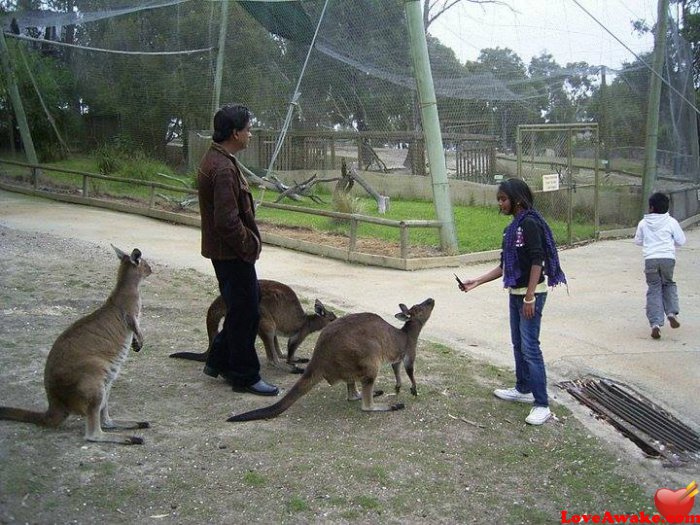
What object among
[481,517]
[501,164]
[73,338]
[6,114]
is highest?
[6,114]

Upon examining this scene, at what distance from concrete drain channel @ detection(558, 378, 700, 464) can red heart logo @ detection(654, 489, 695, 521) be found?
74 cm

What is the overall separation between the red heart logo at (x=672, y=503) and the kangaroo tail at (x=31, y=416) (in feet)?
10.8

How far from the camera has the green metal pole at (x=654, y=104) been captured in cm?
1370

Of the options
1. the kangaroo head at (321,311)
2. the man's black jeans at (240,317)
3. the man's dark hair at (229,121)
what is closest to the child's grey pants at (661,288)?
the kangaroo head at (321,311)

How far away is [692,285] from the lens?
9.81m

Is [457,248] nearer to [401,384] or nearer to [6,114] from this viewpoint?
[401,384]

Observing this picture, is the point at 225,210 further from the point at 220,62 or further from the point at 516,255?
the point at 220,62

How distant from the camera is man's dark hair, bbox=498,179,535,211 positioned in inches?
202

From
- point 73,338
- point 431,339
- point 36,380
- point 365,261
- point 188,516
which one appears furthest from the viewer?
point 365,261

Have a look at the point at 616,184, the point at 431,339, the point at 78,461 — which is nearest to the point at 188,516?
the point at 78,461

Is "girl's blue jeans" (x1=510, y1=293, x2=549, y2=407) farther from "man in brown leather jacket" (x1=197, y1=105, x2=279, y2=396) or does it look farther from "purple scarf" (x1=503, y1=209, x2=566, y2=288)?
"man in brown leather jacket" (x1=197, y1=105, x2=279, y2=396)

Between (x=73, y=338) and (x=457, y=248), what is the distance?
7.82 meters

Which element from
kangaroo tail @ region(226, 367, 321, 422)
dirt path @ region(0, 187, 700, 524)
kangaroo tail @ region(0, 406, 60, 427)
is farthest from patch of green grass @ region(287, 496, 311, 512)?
kangaroo tail @ region(0, 406, 60, 427)

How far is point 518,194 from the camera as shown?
5.14m
